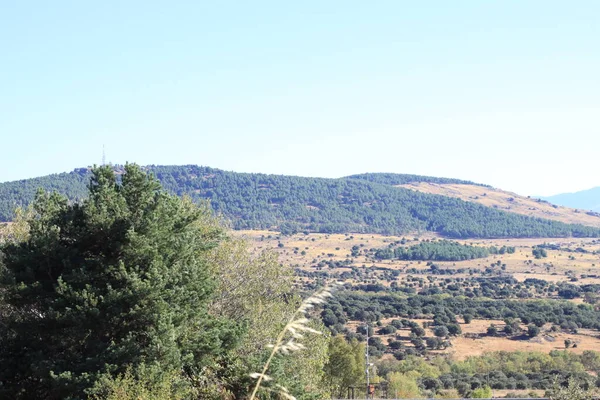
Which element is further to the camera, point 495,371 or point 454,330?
point 454,330

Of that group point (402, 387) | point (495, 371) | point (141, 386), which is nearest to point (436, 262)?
point (495, 371)

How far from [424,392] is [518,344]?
28040mm

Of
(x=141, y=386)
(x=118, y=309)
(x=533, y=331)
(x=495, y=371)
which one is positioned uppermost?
(x=118, y=309)

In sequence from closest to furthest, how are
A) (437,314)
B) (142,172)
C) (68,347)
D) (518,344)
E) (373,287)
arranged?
(68,347)
(142,172)
(518,344)
(437,314)
(373,287)

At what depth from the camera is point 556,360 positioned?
59.5 m

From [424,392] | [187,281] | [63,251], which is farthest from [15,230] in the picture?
[424,392]

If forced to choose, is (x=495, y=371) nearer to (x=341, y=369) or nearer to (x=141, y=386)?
(x=341, y=369)

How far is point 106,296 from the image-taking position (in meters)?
20.8

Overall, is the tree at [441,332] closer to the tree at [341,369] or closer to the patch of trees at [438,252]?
the tree at [341,369]

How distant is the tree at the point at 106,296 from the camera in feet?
67.1

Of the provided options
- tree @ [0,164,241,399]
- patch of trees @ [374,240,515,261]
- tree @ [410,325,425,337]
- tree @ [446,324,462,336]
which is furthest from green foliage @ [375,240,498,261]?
tree @ [0,164,241,399]

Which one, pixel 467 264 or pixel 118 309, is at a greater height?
pixel 118 309

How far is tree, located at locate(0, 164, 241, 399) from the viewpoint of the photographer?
2045 cm

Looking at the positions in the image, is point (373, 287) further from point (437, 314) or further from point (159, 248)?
point (159, 248)
